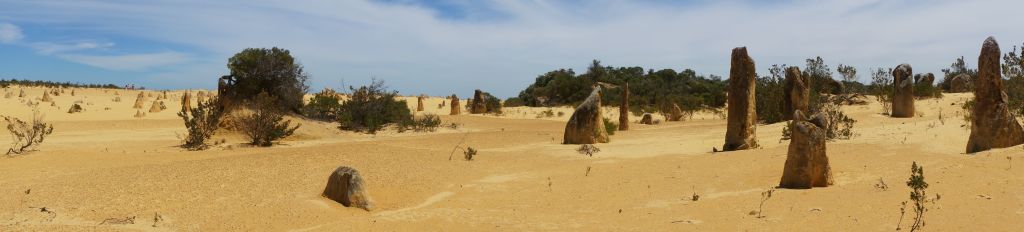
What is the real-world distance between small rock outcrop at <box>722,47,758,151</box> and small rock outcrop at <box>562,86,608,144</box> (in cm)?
363

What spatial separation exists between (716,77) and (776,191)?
4258 centimetres

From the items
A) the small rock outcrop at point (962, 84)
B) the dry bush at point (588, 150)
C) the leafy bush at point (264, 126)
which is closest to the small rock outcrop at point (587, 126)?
the dry bush at point (588, 150)

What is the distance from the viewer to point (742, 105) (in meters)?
13.2

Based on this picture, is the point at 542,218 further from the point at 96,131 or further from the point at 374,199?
the point at 96,131

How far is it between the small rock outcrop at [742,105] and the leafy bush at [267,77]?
42.5 ft

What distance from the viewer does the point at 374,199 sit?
882 centimetres

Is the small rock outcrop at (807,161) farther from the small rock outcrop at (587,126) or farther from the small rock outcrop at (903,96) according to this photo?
the small rock outcrop at (903,96)

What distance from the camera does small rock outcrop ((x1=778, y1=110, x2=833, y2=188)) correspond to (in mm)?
8344

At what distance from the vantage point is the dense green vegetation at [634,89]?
36.3 meters

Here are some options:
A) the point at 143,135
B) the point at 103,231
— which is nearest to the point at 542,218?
the point at 103,231

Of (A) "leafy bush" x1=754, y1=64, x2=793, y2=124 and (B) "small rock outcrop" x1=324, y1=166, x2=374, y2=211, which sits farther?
(A) "leafy bush" x1=754, y1=64, x2=793, y2=124

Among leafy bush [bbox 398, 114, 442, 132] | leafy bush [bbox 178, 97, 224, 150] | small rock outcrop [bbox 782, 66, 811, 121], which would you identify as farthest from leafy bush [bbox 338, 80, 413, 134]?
small rock outcrop [bbox 782, 66, 811, 121]

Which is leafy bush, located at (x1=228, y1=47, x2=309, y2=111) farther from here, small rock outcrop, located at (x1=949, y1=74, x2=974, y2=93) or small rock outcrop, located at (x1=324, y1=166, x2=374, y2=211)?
small rock outcrop, located at (x1=949, y1=74, x2=974, y2=93)

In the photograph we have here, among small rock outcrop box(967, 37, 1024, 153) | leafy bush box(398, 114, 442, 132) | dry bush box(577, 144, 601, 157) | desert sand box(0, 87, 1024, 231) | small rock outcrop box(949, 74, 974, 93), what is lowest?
desert sand box(0, 87, 1024, 231)
